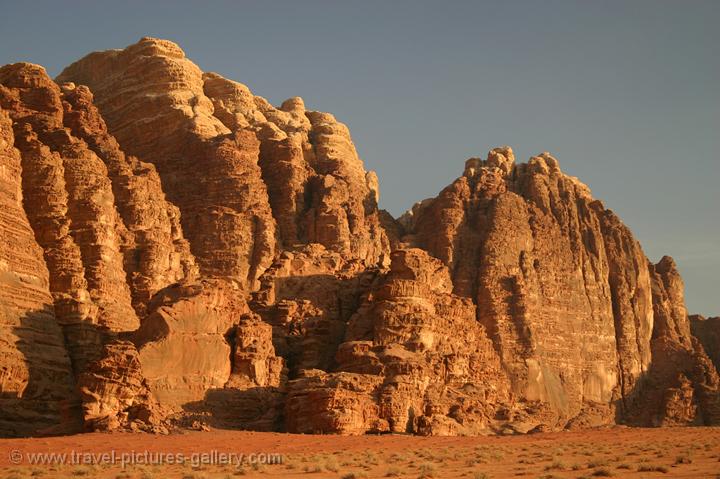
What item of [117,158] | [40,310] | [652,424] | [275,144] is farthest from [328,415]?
[652,424]

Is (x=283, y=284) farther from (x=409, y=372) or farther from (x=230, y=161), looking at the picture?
(x=409, y=372)

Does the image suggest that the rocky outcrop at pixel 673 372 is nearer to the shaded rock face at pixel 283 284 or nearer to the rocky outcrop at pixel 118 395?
the shaded rock face at pixel 283 284

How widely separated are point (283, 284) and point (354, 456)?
99.7 ft

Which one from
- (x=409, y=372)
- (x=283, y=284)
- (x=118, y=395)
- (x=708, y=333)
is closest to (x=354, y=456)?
(x=118, y=395)

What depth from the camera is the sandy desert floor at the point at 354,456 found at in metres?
41.3

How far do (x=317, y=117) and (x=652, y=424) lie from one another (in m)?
36.5

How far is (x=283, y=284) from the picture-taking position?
7794cm

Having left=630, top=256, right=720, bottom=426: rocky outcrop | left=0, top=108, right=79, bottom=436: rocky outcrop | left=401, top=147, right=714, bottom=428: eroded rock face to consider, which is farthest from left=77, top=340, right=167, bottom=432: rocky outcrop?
left=630, top=256, right=720, bottom=426: rocky outcrop

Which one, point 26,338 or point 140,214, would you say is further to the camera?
point 140,214

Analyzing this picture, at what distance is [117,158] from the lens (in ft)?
254

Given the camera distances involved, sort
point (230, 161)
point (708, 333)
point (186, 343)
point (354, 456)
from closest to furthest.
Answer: point (354, 456), point (186, 343), point (230, 161), point (708, 333)

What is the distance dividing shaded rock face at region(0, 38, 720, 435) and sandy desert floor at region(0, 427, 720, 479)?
3.93 metres

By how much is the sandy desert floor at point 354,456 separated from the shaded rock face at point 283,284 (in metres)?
3.93

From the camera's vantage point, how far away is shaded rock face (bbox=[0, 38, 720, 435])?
61594mm
